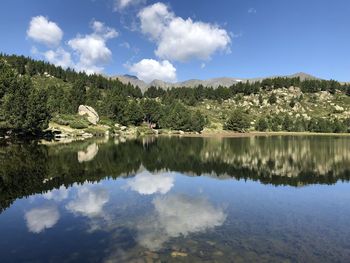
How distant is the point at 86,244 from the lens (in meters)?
19.0

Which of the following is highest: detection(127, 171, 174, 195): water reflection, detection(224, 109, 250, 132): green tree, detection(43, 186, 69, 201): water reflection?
detection(224, 109, 250, 132): green tree

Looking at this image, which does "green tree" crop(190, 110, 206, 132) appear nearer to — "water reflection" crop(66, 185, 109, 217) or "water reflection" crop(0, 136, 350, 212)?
"water reflection" crop(0, 136, 350, 212)

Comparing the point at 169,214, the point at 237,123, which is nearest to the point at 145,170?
the point at 169,214

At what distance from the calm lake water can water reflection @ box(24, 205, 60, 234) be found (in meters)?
0.07

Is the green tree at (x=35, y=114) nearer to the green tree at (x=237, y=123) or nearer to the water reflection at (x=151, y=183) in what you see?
the water reflection at (x=151, y=183)

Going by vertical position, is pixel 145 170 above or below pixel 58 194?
below

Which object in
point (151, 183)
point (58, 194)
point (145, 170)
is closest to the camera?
point (58, 194)

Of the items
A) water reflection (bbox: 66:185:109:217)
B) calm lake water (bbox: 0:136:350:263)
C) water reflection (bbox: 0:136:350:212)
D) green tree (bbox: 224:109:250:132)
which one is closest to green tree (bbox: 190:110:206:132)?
green tree (bbox: 224:109:250:132)

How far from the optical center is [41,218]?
24.5 metres

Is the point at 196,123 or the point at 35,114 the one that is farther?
the point at 196,123

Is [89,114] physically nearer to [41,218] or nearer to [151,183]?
[151,183]

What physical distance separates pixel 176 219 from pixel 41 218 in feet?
31.9

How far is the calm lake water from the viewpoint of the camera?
Answer: 59.1 feet

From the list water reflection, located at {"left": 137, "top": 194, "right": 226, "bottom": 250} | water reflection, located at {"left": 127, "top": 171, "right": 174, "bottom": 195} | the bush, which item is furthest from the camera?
the bush
